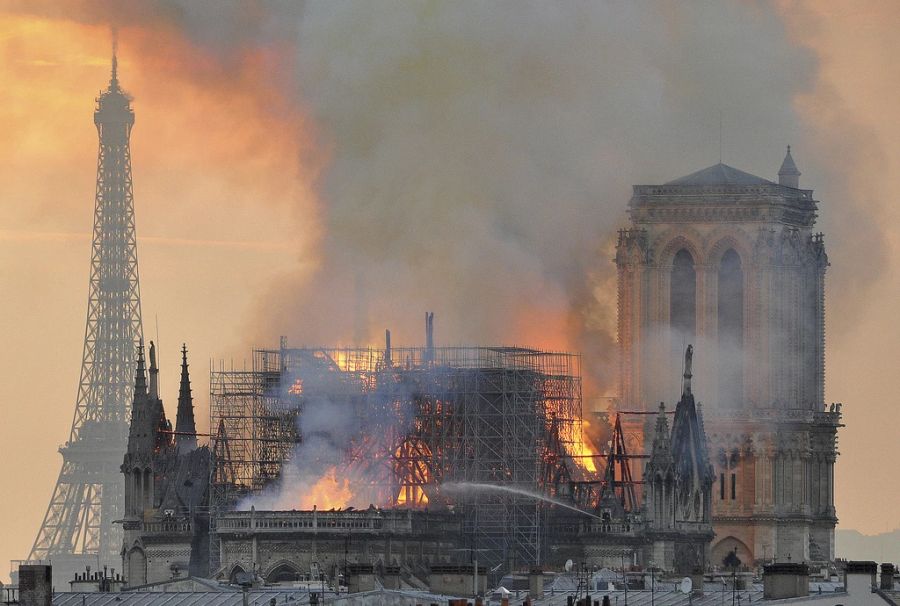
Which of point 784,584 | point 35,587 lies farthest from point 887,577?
point 35,587

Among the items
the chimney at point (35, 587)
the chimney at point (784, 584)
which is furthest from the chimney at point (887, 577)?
the chimney at point (35, 587)

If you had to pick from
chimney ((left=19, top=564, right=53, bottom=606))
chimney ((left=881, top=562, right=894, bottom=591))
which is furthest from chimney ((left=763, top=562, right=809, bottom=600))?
chimney ((left=19, top=564, right=53, bottom=606))

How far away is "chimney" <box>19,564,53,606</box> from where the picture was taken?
169375mm

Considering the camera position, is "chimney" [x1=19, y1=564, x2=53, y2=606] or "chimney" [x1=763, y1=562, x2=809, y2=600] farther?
"chimney" [x1=19, y1=564, x2=53, y2=606]

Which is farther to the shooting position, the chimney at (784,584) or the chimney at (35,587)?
the chimney at (35,587)

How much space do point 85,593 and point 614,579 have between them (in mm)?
24419

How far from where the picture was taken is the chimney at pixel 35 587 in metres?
169

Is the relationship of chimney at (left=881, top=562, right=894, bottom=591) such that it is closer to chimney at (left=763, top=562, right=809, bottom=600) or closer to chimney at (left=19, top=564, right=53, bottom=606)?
chimney at (left=763, top=562, right=809, bottom=600)

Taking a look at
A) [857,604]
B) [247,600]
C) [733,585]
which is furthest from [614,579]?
[857,604]

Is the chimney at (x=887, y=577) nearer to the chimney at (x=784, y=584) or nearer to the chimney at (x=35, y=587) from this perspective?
the chimney at (x=784, y=584)

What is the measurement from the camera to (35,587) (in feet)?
557

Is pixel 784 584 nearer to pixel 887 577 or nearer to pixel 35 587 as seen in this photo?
pixel 887 577

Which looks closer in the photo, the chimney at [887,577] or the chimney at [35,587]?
the chimney at [887,577]

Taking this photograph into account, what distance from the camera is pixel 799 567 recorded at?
6506 inches
